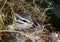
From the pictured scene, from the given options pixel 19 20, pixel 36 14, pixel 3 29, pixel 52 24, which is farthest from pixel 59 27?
pixel 3 29

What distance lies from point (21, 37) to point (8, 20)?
0.19 metres

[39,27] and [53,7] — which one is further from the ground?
[53,7]

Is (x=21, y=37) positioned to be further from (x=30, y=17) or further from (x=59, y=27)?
(x=59, y=27)

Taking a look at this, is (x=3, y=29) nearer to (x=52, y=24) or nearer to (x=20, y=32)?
(x=20, y=32)

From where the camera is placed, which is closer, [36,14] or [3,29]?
[3,29]

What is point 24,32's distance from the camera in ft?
6.18

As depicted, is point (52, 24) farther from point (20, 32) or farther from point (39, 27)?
point (20, 32)

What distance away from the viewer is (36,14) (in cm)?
202

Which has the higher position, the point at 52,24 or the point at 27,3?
the point at 27,3

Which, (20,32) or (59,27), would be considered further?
(59,27)

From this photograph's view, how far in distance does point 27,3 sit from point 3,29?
338 mm

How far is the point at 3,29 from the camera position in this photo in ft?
6.10

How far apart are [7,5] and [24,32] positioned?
275 millimetres

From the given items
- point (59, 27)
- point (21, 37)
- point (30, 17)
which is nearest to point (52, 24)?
point (59, 27)
